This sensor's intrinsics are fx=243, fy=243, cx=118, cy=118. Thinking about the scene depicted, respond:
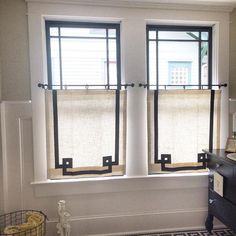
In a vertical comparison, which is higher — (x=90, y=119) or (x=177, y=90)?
(x=177, y=90)

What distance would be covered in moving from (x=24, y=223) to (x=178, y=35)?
2.22 meters

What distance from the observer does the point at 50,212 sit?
222 cm

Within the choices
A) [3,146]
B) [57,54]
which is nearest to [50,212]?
[3,146]

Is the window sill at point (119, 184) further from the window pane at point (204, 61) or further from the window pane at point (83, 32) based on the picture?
the window pane at point (83, 32)

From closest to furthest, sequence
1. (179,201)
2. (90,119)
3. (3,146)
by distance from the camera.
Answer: (3,146) < (90,119) < (179,201)

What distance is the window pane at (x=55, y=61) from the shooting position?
7.36ft

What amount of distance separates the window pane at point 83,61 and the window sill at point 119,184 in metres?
0.92

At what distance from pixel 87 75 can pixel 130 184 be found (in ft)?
3.61

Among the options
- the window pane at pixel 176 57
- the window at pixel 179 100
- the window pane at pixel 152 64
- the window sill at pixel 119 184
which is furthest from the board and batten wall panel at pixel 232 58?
the window sill at pixel 119 184

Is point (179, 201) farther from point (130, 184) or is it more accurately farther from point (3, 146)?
point (3, 146)

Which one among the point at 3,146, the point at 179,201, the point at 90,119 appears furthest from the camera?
the point at 179,201

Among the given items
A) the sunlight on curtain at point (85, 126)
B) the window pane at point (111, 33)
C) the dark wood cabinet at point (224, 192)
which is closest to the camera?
the dark wood cabinet at point (224, 192)

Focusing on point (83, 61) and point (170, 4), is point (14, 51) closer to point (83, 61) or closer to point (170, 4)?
point (83, 61)

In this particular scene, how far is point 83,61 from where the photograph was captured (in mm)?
2281
